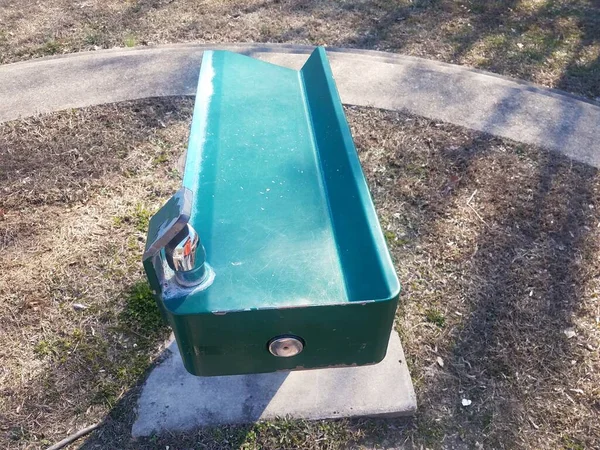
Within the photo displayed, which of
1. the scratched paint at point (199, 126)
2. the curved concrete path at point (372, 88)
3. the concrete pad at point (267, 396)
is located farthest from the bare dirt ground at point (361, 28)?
the concrete pad at point (267, 396)

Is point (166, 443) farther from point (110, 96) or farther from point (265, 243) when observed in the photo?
point (110, 96)

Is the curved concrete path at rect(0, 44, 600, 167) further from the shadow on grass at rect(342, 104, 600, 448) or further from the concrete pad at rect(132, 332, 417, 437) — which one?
the concrete pad at rect(132, 332, 417, 437)

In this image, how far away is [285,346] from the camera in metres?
1.81

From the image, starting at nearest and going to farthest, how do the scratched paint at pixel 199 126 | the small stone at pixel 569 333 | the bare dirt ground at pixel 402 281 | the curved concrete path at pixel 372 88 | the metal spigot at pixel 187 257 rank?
1. the metal spigot at pixel 187 257
2. the scratched paint at pixel 199 126
3. the bare dirt ground at pixel 402 281
4. the small stone at pixel 569 333
5. the curved concrete path at pixel 372 88

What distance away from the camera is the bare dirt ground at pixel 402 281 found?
7.95 feet

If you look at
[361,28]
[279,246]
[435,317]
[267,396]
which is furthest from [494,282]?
[361,28]

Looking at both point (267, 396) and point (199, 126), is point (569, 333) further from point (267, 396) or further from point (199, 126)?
point (199, 126)

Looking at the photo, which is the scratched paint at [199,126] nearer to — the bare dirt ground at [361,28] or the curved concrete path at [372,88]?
the curved concrete path at [372,88]

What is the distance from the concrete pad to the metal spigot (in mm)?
942

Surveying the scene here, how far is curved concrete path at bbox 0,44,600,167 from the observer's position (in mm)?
4305

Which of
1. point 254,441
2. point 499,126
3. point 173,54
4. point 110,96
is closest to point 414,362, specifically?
point 254,441

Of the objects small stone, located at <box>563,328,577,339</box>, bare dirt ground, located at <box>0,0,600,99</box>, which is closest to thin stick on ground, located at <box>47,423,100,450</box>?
small stone, located at <box>563,328,577,339</box>

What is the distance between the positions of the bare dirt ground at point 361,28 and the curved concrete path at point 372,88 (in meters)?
0.27

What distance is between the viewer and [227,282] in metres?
1.81
